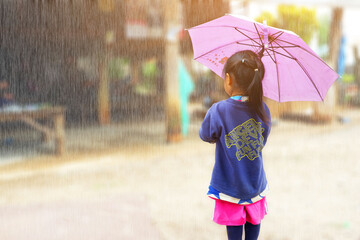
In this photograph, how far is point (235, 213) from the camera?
1.90 metres

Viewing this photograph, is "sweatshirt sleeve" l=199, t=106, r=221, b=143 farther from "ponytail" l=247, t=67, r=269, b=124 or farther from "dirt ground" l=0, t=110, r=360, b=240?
"dirt ground" l=0, t=110, r=360, b=240

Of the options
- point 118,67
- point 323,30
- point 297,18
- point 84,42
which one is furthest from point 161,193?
point 323,30

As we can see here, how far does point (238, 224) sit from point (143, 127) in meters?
8.29

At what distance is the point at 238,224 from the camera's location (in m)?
1.91

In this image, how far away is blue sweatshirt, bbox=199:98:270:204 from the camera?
72.5 inches

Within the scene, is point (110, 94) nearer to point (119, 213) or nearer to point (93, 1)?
point (93, 1)

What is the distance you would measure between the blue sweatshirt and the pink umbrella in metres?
0.36

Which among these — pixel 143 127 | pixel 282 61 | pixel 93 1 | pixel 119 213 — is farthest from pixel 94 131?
pixel 282 61

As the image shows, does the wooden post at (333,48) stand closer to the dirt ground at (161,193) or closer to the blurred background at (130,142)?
the blurred background at (130,142)

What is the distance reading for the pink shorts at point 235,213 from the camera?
190cm

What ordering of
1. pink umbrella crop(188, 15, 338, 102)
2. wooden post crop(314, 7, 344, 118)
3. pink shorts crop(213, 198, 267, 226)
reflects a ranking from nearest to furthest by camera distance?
pink shorts crop(213, 198, 267, 226) → pink umbrella crop(188, 15, 338, 102) → wooden post crop(314, 7, 344, 118)

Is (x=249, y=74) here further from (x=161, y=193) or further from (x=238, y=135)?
(x=161, y=193)

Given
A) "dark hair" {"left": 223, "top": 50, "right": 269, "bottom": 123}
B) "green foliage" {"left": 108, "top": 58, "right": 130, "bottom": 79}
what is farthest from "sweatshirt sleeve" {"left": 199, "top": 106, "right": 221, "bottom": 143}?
"green foliage" {"left": 108, "top": 58, "right": 130, "bottom": 79}

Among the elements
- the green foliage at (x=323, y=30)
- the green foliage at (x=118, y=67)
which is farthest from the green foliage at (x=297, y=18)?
the green foliage at (x=323, y=30)
